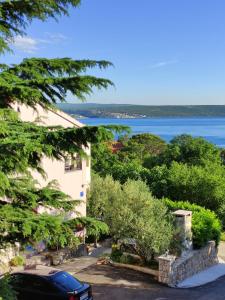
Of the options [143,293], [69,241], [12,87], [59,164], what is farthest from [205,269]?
[12,87]

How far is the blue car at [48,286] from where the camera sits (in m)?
12.3

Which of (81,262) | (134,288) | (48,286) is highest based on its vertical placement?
(48,286)

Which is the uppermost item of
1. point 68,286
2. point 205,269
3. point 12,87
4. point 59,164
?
point 12,87

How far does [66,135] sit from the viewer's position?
6.07 m

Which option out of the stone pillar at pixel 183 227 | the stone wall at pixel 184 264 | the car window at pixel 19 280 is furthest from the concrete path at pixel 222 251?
the car window at pixel 19 280

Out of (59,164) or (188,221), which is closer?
(188,221)

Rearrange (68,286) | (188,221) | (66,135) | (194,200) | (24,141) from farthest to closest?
(194,200), (188,221), (68,286), (66,135), (24,141)

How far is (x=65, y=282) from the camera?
12711 mm

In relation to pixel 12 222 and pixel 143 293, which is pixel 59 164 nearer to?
pixel 143 293

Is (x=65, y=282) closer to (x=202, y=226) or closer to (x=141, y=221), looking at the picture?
(x=141, y=221)

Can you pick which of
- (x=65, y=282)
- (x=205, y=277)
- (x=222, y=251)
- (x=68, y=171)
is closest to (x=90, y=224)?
(x=65, y=282)

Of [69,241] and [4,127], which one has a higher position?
[4,127]

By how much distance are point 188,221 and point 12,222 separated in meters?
13.2

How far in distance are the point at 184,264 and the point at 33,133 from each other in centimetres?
1307
